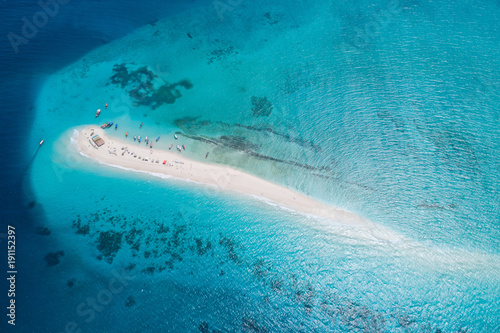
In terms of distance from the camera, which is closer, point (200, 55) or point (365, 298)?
Result: point (365, 298)

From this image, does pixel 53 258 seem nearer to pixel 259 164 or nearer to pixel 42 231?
pixel 42 231

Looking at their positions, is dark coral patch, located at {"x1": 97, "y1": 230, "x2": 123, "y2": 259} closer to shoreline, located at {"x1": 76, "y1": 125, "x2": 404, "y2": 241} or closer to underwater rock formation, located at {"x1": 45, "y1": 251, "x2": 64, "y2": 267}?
underwater rock formation, located at {"x1": 45, "y1": 251, "x2": 64, "y2": 267}

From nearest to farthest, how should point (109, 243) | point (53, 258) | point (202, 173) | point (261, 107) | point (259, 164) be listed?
point (53, 258) → point (109, 243) → point (202, 173) → point (259, 164) → point (261, 107)

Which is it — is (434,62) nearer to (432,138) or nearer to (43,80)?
(432,138)

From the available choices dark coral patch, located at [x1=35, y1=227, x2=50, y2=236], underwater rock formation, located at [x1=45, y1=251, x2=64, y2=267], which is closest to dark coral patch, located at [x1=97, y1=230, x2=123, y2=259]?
underwater rock formation, located at [x1=45, y1=251, x2=64, y2=267]

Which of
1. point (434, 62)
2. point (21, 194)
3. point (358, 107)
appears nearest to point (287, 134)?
point (358, 107)

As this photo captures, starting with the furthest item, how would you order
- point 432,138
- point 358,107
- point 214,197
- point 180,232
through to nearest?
point 358,107 → point 432,138 → point 214,197 → point 180,232

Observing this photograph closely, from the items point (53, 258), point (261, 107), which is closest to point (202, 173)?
point (261, 107)
